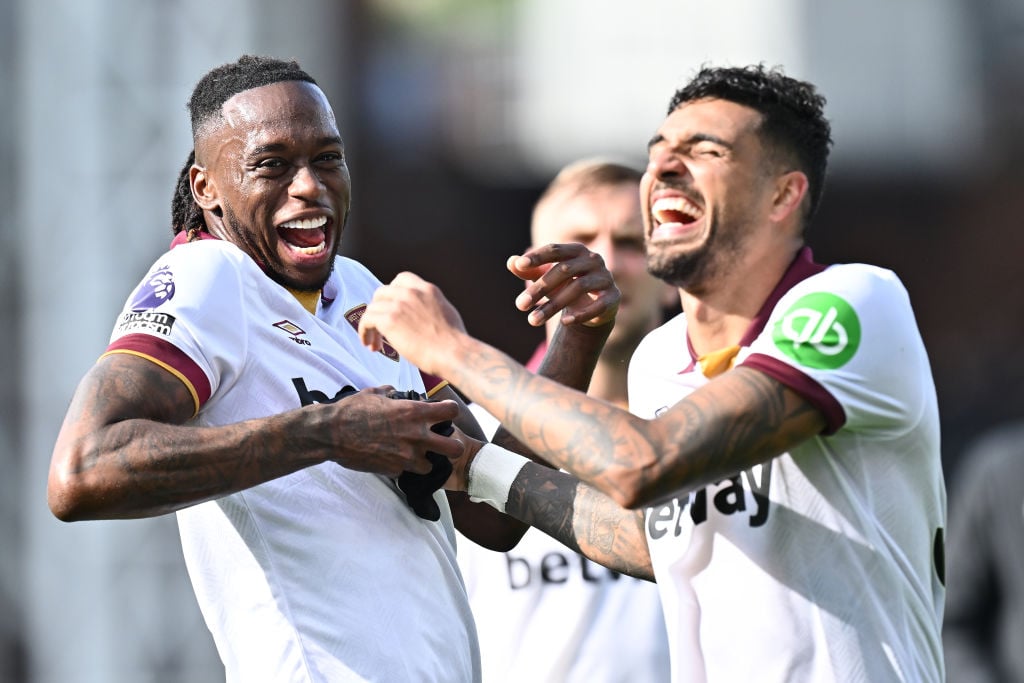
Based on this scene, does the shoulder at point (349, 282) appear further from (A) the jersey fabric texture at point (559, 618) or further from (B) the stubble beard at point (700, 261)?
(A) the jersey fabric texture at point (559, 618)

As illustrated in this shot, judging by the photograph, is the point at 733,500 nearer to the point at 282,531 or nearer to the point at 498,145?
the point at 282,531

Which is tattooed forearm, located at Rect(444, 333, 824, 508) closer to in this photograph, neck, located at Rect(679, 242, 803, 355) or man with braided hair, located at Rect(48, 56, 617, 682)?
man with braided hair, located at Rect(48, 56, 617, 682)

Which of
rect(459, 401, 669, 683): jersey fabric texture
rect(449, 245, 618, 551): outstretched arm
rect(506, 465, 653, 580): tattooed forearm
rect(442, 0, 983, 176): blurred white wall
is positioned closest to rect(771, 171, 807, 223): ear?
rect(449, 245, 618, 551): outstretched arm

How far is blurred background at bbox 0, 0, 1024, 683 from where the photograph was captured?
328 inches

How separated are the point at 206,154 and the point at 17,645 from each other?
6238 mm

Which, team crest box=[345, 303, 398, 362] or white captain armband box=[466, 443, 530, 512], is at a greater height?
team crest box=[345, 303, 398, 362]

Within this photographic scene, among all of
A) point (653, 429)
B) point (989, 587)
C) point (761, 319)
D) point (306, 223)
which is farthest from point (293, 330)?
point (989, 587)

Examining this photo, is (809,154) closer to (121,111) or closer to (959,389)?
(121,111)

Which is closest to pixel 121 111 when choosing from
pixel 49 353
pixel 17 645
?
pixel 49 353

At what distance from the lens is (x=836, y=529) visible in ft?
11.3

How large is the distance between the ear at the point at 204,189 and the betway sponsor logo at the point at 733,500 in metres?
1.34

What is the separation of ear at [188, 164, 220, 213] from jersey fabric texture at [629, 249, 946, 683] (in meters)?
1.35

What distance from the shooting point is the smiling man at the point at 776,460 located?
10.9 ft

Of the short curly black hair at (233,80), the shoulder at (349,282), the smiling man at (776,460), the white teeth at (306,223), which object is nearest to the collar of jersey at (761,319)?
the smiling man at (776,460)
